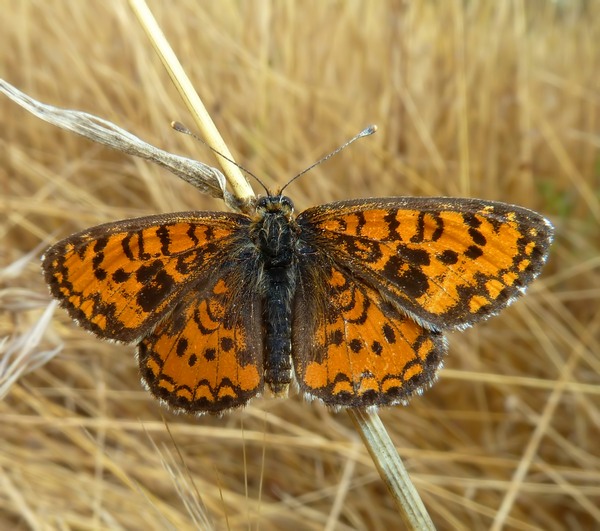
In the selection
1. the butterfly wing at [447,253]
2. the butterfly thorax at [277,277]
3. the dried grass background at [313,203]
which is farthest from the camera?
the dried grass background at [313,203]

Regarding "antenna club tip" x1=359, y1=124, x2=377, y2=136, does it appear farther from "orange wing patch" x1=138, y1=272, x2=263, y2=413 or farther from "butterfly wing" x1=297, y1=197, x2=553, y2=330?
"orange wing patch" x1=138, y1=272, x2=263, y2=413

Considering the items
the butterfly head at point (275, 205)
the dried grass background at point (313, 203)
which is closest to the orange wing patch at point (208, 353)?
the butterfly head at point (275, 205)

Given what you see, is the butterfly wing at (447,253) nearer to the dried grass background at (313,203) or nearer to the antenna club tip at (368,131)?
the antenna club tip at (368,131)

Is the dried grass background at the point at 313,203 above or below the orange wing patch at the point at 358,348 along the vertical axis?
below

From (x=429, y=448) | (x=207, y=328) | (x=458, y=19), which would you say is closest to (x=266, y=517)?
(x=429, y=448)

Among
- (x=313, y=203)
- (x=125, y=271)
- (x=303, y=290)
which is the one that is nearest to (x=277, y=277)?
(x=303, y=290)

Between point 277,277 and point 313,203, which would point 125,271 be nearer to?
point 277,277

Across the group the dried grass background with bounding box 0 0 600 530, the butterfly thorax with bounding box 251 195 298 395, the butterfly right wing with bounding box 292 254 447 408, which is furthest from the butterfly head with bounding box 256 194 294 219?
the dried grass background with bounding box 0 0 600 530
